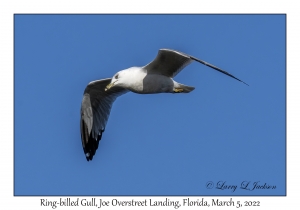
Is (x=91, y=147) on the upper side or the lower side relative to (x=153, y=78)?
lower

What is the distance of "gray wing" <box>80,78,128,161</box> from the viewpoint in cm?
703

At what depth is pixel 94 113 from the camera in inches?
282

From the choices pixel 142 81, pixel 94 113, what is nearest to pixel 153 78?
pixel 142 81

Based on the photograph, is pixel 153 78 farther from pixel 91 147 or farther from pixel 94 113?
pixel 91 147

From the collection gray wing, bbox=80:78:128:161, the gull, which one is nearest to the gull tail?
the gull

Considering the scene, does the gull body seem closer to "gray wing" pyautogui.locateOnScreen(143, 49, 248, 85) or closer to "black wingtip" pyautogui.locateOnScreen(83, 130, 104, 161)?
"gray wing" pyautogui.locateOnScreen(143, 49, 248, 85)

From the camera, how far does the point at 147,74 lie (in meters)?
6.04
